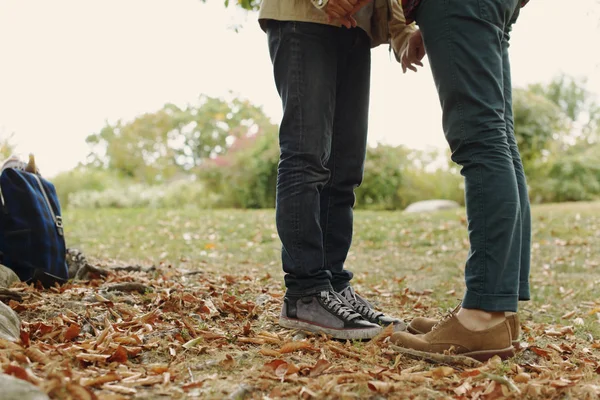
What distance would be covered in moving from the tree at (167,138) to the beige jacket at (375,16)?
27.8 meters

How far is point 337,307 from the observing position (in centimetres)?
218

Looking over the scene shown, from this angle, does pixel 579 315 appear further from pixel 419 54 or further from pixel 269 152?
pixel 269 152

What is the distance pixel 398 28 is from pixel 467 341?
4.16 ft

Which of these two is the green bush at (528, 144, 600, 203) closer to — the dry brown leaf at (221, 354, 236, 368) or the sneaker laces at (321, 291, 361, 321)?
the sneaker laces at (321, 291, 361, 321)

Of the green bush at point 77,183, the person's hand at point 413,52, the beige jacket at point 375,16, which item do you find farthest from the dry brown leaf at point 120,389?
the green bush at point 77,183

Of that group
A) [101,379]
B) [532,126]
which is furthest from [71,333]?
[532,126]

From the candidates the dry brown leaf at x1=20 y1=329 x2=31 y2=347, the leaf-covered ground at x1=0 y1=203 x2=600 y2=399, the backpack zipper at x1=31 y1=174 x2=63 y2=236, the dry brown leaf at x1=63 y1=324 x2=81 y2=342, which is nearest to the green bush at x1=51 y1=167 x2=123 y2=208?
the leaf-covered ground at x1=0 y1=203 x2=600 y2=399

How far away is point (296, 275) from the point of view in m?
2.22

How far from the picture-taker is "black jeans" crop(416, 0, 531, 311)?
183cm

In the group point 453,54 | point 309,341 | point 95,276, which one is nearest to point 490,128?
point 453,54

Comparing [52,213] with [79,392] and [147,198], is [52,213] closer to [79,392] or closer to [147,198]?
[79,392]

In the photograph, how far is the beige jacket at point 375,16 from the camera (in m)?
2.12

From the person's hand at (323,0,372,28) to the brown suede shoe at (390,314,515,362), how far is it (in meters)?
1.11

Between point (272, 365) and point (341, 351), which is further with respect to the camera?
point (341, 351)
